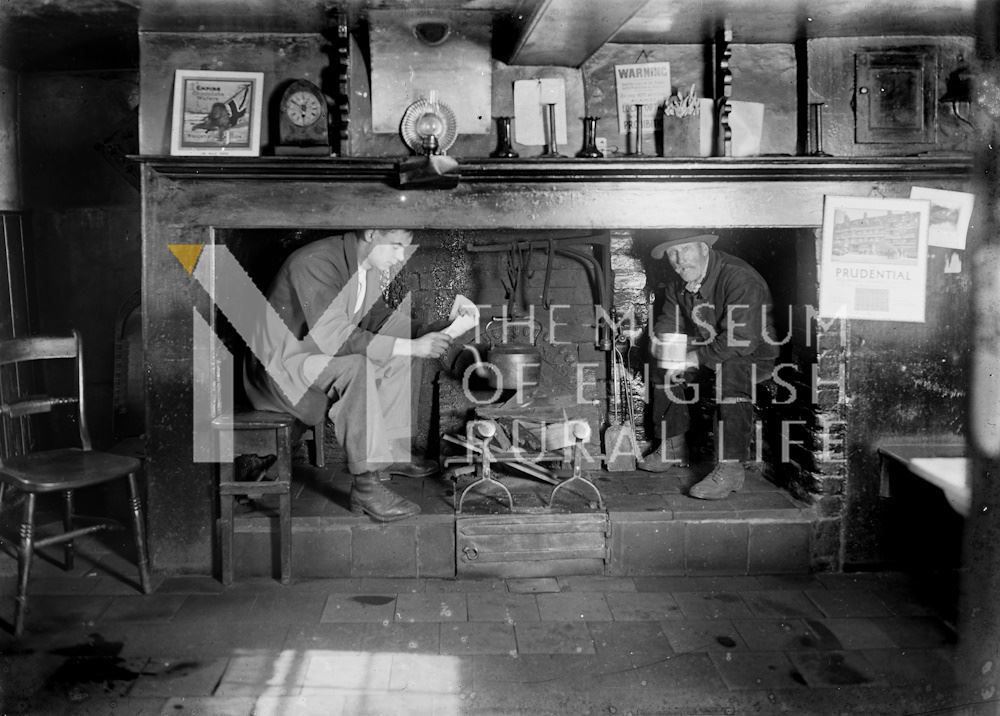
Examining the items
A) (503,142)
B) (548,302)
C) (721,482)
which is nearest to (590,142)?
(503,142)

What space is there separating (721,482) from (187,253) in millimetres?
2969

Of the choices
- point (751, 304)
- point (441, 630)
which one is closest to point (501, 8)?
point (751, 304)

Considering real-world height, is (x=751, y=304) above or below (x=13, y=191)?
below

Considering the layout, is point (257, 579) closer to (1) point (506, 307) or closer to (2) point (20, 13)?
(1) point (506, 307)

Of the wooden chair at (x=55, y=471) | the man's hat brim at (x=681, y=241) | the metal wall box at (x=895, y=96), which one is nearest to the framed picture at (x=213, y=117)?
the wooden chair at (x=55, y=471)

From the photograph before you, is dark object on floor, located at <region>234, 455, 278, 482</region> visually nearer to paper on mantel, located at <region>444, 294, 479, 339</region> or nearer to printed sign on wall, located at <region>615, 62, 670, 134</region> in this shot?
paper on mantel, located at <region>444, 294, 479, 339</region>

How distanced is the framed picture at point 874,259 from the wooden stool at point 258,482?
275 centimetres

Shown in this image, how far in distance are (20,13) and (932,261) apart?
4.66 meters

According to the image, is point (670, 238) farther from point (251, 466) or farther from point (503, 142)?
point (251, 466)

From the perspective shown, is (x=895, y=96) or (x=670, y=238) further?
(x=670, y=238)

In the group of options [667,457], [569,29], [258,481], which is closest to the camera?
[569,29]

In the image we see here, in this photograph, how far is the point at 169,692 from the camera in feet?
9.07

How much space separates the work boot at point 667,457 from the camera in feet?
15.0

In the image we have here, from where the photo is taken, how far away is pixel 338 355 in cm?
393
